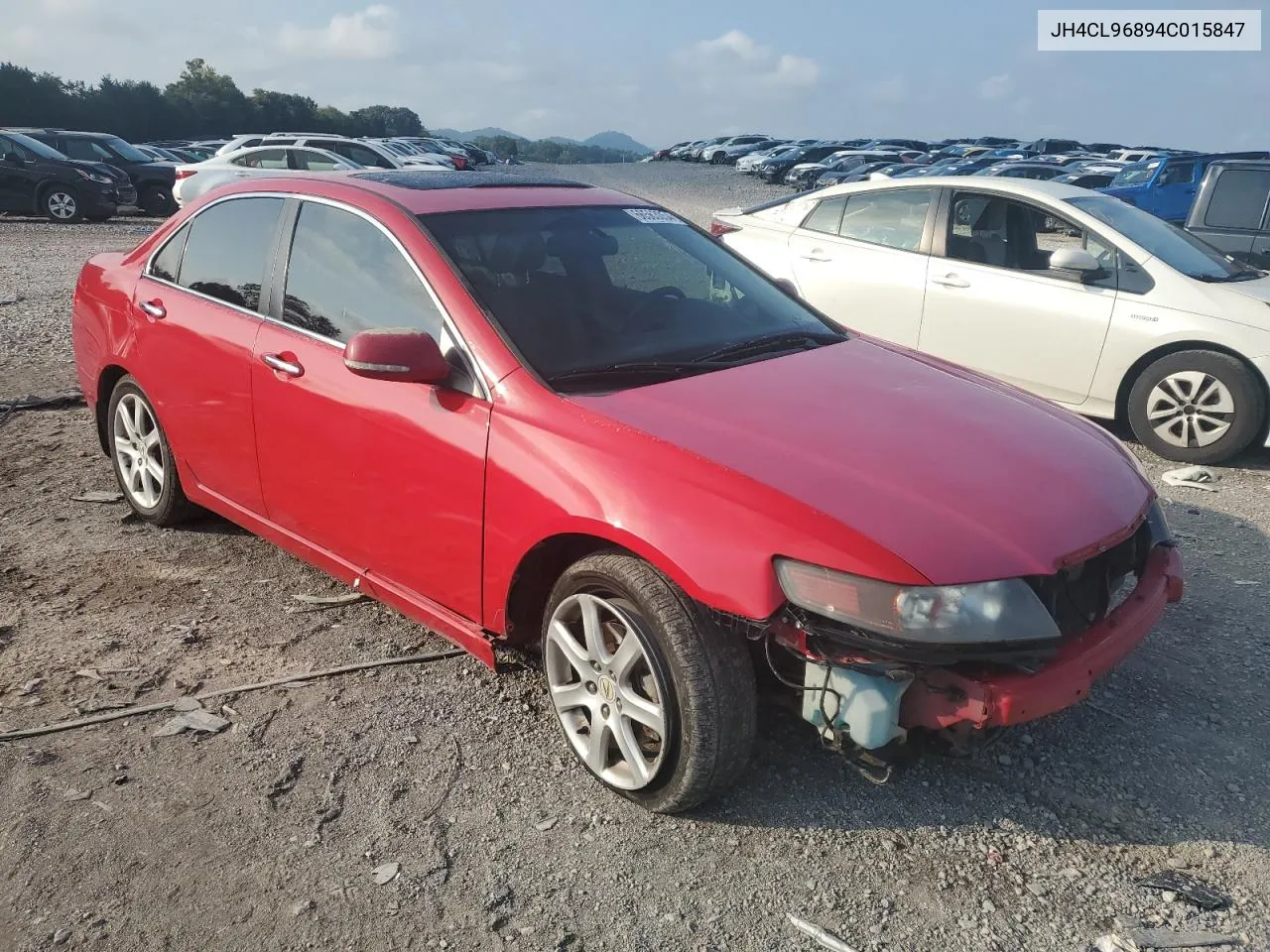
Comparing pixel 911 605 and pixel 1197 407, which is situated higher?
pixel 911 605

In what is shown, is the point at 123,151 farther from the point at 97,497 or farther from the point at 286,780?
the point at 286,780

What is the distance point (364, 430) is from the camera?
3.35m

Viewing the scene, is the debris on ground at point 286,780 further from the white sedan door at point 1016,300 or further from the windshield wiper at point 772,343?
the white sedan door at point 1016,300

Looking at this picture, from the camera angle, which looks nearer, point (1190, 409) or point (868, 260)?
point (1190, 409)

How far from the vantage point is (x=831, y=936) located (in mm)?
2432

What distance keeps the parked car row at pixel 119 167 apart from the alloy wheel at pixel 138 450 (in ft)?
42.7

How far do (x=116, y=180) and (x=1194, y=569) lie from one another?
20.3m

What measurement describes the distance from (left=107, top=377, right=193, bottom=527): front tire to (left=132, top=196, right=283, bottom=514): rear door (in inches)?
6.0

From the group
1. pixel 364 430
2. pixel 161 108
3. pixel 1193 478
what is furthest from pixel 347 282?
pixel 161 108

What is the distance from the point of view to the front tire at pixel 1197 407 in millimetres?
5887

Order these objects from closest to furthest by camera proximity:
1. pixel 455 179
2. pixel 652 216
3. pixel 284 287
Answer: pixel 284 287 → pixel 455 179 → pixel 652 216

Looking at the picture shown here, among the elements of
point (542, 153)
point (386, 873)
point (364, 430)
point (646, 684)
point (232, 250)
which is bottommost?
point (386, 873)

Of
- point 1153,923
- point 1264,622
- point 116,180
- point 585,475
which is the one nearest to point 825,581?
point 585,475

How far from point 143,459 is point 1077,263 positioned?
17.2 ft
